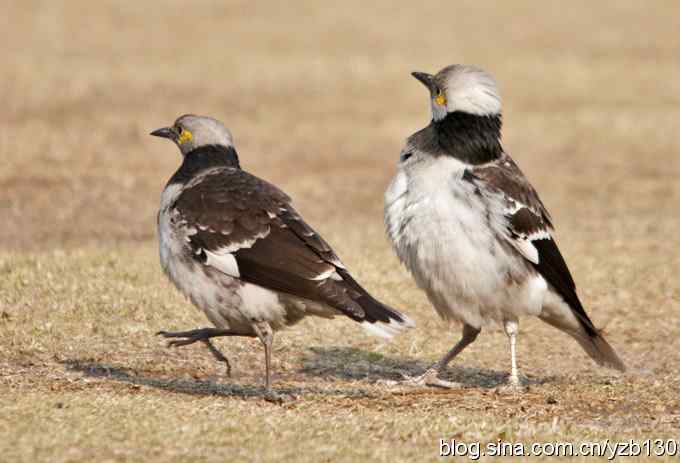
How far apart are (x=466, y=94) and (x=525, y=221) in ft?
3.80

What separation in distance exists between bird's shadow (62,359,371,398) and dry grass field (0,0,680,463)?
0.04 meters

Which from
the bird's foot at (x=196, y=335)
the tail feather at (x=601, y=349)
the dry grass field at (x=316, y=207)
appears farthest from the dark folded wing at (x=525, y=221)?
the bird's foot at (x=196, y=335)

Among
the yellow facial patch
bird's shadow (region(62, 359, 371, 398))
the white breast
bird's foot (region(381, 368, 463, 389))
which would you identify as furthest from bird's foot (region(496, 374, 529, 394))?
the yellow facial patch

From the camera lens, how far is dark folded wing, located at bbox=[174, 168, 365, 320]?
8781 millimetres

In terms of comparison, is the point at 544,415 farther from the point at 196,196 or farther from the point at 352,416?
the point at 196,196

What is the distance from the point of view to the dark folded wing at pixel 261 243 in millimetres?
8781

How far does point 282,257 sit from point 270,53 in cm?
1890

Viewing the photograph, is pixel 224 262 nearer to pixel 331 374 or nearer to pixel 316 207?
pixel 331 374

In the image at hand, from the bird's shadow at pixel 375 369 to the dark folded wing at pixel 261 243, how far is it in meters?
1.65

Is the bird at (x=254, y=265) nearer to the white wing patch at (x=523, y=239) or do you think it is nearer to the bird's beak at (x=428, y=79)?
the white wing patch at (x=523, y=239)

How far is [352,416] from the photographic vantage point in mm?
8531

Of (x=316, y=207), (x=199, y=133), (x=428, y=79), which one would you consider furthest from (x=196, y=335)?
(x=316, y=207)

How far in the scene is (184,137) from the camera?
10.4 meters

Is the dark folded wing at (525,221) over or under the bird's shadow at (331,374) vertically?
over
